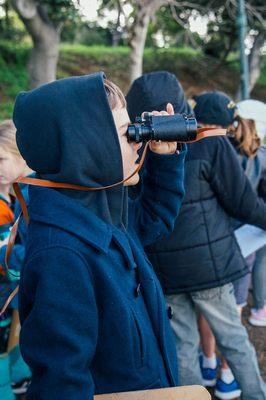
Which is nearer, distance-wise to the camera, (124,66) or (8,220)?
(8,220)

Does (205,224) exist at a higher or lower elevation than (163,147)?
lower

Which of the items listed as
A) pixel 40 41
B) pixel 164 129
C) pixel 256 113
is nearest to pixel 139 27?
pixel 40 41

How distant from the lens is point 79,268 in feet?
3.98

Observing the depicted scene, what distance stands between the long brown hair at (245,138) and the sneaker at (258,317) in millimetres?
1415

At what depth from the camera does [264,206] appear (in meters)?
2.35

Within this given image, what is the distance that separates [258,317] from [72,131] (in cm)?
285

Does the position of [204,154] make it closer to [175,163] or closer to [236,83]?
[175,163]

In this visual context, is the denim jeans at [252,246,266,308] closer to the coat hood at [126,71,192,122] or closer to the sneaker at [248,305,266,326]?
the sneaker at [248,305,266,326]

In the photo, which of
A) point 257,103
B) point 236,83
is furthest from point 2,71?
point 257,103

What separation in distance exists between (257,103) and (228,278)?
1.49m

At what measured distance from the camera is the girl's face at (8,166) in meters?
2.48

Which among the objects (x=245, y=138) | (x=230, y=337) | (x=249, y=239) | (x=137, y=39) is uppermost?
(x=137, y=39)

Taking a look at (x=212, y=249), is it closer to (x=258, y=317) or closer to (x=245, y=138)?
(x=245, y=138)

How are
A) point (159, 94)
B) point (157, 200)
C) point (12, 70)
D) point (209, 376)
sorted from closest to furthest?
point (157, 200) → point (159, 94) → point (209, 376) → point (12, 70)
